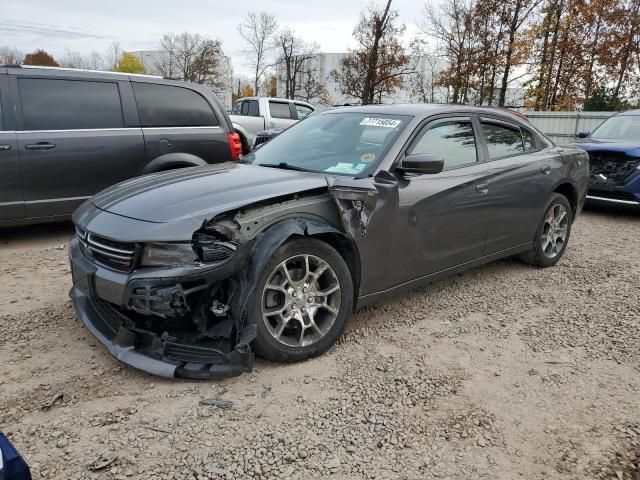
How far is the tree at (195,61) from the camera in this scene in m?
48.7

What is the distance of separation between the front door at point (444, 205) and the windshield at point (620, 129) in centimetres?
622

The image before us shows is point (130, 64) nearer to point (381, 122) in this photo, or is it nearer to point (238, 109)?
point (238, 109)

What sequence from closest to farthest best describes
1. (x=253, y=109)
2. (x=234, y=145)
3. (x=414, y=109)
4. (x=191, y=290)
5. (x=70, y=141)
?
(x=191, y=290), (x=414, y=109), (x=70, y=141), (x=234, y=145), (x=253, y=109)

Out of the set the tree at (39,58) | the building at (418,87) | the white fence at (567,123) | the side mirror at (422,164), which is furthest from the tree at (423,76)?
the tree at (39,58)

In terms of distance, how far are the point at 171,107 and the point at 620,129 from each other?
25.8 feet

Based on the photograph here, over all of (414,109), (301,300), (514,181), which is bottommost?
(301,300)

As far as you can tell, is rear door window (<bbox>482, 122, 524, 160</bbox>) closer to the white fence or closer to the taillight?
the taillight

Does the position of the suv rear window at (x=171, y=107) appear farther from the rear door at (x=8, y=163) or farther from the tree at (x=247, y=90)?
the tree at (x=247, y=90)

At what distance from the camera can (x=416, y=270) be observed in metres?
3.84

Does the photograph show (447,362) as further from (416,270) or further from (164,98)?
(164,98)

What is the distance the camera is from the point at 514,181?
4.59 metres

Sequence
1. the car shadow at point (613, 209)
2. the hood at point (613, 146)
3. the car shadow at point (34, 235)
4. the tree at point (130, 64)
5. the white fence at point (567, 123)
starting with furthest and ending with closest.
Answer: the tree at point (130, 64)
the white fence at point (567, 123)
the car shadow at point (613, 209)
the hood at point (613, 146)
the car shadow at point (34, 235)

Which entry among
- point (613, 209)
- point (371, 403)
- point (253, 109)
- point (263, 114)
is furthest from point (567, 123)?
point (371, 403)

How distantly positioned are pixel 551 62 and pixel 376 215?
2671 centimetres
